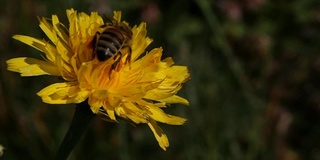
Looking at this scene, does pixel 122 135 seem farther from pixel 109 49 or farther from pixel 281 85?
pixel 281 85

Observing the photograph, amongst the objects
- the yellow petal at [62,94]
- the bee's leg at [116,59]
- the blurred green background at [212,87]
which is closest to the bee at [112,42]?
the bee's leg at [116,59]

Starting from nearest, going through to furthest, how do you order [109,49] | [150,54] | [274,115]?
1. [109,49]
2. [150,54]
3. [274,115]

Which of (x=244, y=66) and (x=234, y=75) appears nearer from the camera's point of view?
(x=234, y=75)

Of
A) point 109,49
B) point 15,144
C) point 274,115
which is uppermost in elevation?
point 109,49

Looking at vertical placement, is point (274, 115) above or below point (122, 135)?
above

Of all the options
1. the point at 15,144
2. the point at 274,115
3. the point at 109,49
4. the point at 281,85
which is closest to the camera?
the point at 109,49

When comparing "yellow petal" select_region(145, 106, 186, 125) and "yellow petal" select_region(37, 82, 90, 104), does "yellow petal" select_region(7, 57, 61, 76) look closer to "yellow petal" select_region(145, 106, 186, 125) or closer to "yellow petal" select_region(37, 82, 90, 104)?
"yellow petal" select_region(37, 82, 90, 104)

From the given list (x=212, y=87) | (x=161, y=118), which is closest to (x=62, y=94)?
(x=161, y=118)

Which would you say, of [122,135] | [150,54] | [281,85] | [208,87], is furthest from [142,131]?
[150,54]
